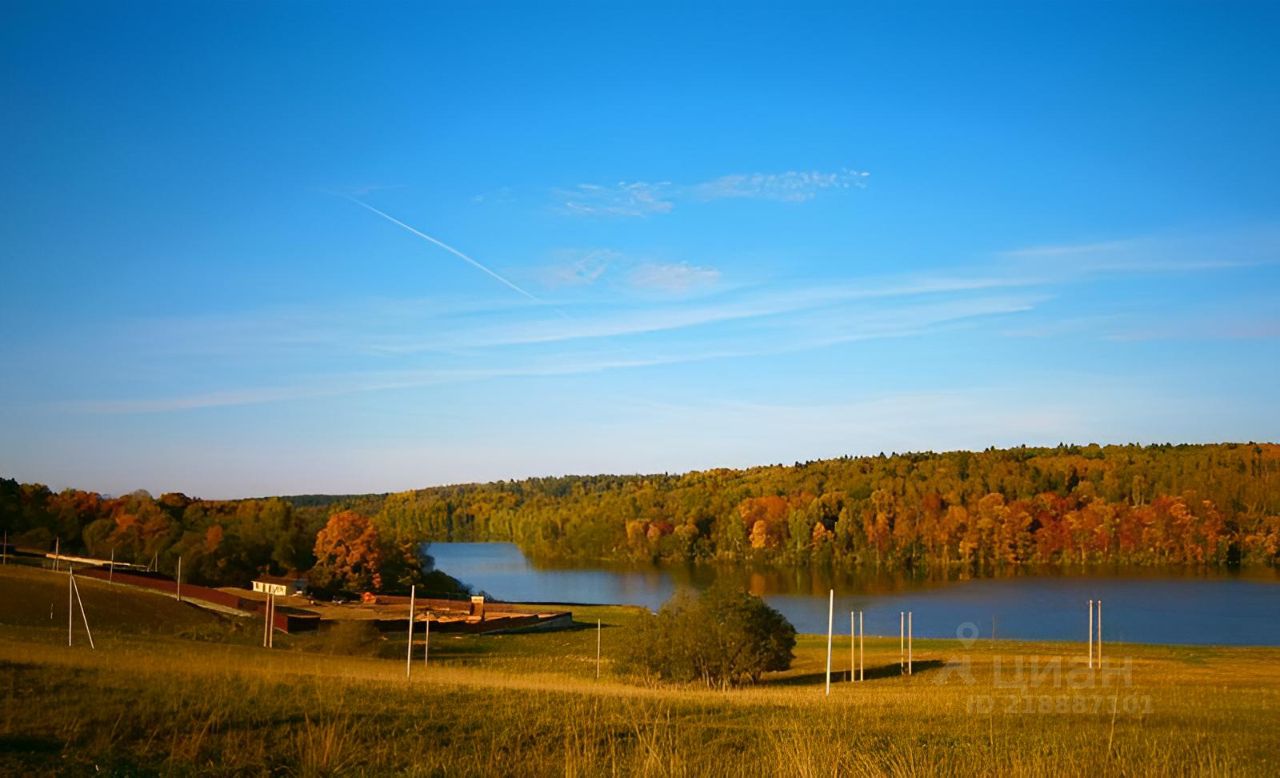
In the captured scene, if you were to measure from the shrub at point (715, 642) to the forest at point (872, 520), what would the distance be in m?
50.3

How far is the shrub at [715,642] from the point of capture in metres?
28.0

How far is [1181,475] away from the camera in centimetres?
10875

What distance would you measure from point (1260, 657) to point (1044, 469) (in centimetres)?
8783

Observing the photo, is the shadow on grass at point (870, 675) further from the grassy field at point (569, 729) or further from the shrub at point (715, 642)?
the grassy field at point (569, 729)

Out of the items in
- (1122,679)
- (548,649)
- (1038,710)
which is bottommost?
(548,649)

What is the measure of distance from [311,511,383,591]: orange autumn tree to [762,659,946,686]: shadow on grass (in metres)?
46.7

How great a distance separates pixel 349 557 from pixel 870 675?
1969 inches

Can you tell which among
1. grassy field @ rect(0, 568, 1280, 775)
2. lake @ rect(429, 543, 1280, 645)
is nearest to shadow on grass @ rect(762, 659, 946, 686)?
grassy field @ rect(0, 568, 1280, 775)

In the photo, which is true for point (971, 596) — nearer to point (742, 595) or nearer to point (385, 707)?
point (742, 595)

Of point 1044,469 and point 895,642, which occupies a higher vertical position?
point 1044,469

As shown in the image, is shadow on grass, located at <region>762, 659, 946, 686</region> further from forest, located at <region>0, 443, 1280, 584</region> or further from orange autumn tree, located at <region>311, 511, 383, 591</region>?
forest, located at <region>0, 443, 1280, 584</region>

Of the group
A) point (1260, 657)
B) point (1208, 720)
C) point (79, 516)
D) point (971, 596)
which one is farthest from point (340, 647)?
point (79, 516)

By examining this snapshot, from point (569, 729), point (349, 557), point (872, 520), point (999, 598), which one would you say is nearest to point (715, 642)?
point (569, 729)

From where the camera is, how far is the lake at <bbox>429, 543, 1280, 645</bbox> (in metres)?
49.4
